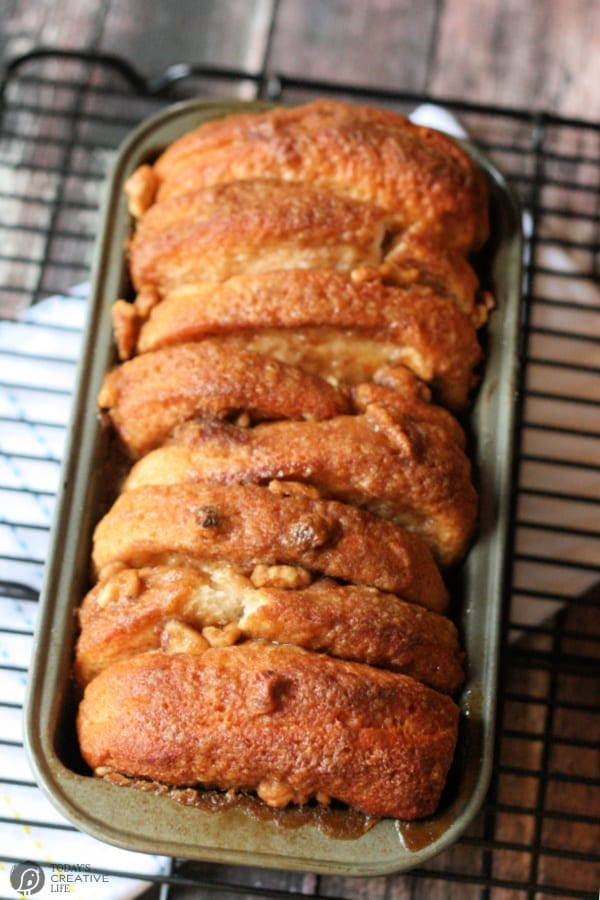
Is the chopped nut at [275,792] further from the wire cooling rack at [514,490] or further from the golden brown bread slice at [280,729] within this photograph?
the wire cooling rack at [514,490]

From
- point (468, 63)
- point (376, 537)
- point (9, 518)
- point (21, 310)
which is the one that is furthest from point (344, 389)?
point (468, 63)

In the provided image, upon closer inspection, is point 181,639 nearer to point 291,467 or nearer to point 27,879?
point 291,467

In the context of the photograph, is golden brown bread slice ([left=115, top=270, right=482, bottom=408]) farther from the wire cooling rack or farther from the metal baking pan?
the wire cooling rack

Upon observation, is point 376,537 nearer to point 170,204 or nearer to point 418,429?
point 418,429

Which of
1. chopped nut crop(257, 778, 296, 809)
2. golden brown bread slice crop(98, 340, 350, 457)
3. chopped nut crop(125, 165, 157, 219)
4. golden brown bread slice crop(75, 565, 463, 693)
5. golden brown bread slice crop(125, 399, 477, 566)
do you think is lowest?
chopped nut crop(257, 778, 296, 809)

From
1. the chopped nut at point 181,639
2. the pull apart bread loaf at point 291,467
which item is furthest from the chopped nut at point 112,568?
the chopped nut at point 181,639

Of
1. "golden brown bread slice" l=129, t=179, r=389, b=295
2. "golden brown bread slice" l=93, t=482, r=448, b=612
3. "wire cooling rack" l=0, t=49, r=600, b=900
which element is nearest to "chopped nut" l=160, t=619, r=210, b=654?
"golden brown bread slice" l=93, t=482, r=448, b=612

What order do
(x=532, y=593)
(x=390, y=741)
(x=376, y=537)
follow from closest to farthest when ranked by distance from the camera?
(x=390, y=741) → (x=376, y=537) → (x=532, y=593)
